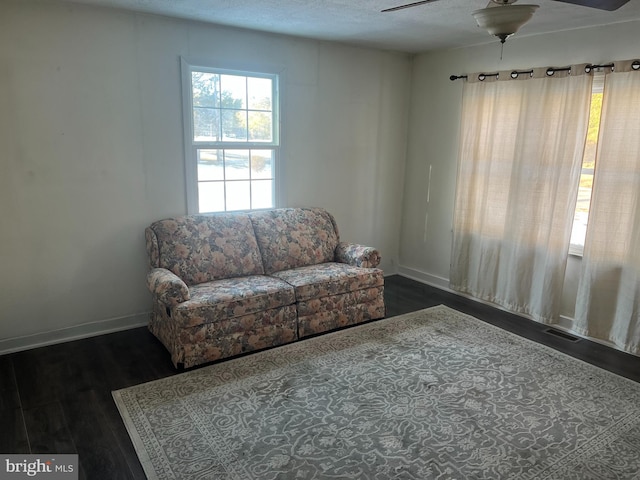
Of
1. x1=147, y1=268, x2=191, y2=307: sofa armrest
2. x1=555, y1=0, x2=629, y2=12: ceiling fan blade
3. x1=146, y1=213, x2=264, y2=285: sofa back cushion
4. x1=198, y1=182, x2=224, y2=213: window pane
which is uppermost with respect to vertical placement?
x1=555, y1=0, x2=629, y2=12: ceiling fan blade

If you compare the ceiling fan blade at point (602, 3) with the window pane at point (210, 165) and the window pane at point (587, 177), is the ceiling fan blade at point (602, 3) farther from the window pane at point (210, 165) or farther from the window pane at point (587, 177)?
the window pane at point (210, 165)

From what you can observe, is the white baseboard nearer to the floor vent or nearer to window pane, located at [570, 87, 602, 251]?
the floor vent

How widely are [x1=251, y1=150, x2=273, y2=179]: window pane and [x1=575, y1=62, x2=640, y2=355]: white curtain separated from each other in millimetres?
2754

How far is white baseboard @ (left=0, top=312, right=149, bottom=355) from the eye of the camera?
332 cm

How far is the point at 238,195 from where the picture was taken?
13.6 feet

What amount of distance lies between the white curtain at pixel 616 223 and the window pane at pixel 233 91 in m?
2.91

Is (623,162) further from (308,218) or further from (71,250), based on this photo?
(71,250)

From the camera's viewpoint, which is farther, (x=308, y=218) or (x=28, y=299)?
(x=308, y=218)

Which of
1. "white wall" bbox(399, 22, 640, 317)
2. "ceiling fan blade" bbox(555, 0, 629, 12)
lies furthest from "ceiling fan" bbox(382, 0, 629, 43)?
"white wall" bbox(399, 22, 640, 317)

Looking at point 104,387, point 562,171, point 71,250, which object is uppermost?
point 562,171

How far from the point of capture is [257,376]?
301cm

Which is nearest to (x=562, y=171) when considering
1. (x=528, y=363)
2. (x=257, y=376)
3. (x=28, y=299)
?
→ (x=528, y=363)

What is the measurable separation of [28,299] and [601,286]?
4403 millimetres

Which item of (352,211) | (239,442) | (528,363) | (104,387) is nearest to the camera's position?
(239,442)
